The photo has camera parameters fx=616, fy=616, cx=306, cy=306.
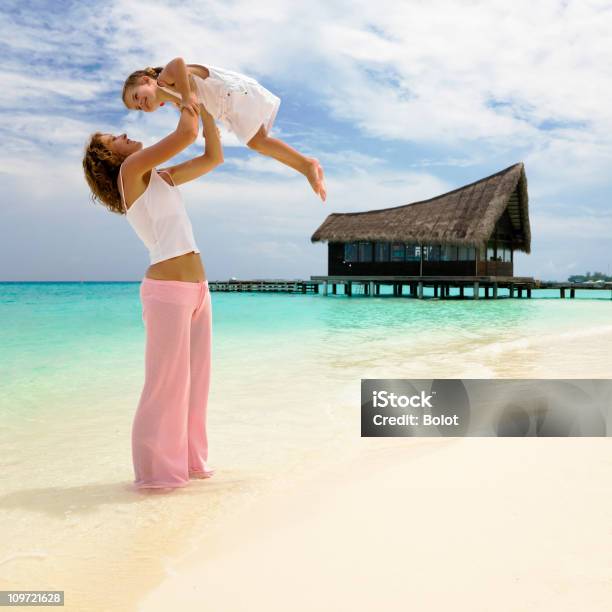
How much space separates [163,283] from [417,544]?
141cm

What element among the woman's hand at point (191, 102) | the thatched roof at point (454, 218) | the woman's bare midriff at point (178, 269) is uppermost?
the thatched roof at point (454, 218)

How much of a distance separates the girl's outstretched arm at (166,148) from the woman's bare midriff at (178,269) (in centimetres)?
37

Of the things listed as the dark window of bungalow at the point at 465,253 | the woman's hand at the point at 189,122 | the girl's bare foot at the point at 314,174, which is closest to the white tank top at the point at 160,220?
the woman's hand at the point at 189,122

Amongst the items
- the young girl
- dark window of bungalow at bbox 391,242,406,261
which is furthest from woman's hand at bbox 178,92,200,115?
dark window of bungalow at bbox 391,242,406,261

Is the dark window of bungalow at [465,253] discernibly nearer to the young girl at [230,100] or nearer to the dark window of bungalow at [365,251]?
the dark window of bungalow at [365,251]

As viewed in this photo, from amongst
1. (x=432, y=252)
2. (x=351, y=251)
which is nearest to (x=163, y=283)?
(x=432, y=252)

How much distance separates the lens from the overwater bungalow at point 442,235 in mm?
26047

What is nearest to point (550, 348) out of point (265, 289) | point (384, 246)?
point (384, 246)

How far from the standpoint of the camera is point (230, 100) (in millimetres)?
2252

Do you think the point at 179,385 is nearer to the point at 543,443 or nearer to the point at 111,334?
the point at 543,443

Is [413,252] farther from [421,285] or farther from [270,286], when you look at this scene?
[270,286]

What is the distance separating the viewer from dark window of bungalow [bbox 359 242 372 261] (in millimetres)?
28953

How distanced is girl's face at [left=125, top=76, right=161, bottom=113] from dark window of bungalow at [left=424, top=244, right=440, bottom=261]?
85.0 ft

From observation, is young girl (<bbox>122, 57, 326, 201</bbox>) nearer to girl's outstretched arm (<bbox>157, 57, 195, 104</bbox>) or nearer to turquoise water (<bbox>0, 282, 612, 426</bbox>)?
girl's outstretched arm (<bbox>157, 57, 195, 104</bbox>)
